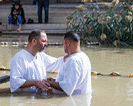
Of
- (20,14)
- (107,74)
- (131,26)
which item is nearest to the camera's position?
(107,74)

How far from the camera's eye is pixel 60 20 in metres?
17.2

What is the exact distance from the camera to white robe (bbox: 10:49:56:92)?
15.6 ft

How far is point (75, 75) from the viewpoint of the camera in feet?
15.2

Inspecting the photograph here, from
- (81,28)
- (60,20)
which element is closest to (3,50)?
(81,28)

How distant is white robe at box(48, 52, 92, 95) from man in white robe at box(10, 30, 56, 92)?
0.94ft

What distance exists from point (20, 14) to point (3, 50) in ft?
19.0

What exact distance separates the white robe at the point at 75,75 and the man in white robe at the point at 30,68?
0.29 metres

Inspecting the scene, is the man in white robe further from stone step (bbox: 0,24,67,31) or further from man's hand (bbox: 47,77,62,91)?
stone step (bbox: 0,24,67,31)

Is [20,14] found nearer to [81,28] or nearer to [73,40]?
[81,28]

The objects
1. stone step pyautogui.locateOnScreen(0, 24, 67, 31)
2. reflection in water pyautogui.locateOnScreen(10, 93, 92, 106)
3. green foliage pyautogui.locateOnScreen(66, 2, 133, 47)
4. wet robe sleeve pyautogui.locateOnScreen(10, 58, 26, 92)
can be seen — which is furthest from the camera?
stone step pyautogui.locateOnScreen(0, 24, 67, 31)

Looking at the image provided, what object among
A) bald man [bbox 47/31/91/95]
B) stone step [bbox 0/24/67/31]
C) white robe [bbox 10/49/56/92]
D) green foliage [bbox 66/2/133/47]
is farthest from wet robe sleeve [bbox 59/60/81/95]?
stone step [bbox 0/24/67/31]

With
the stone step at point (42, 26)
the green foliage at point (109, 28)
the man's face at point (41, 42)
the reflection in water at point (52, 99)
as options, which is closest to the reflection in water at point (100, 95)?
the reflection in water at point (52, 99)

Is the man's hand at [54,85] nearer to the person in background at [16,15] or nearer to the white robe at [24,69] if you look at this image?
the white robe at [24,69]

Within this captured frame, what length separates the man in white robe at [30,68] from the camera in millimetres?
4754
